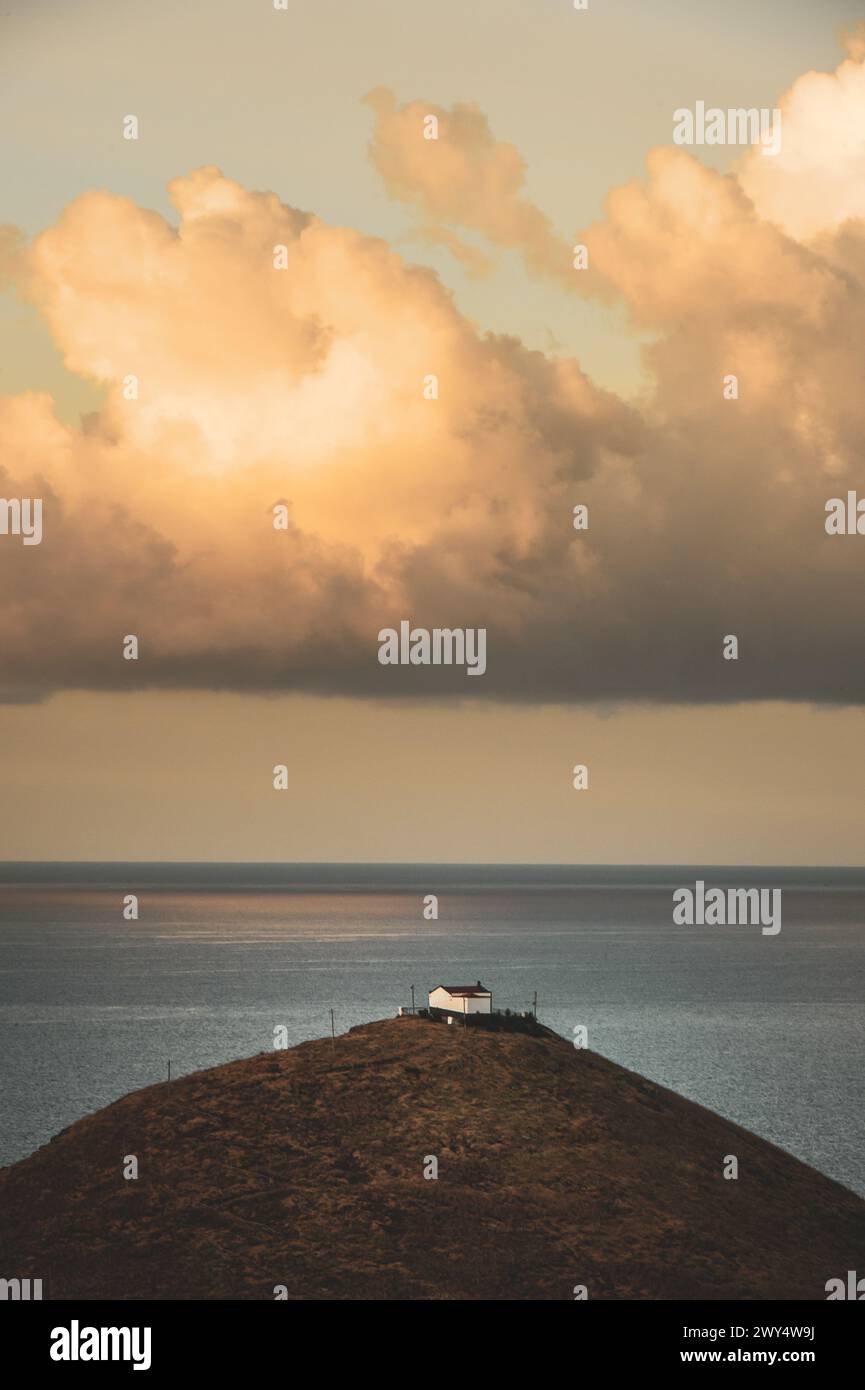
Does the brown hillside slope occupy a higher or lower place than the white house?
lower

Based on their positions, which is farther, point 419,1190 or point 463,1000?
point 463,1000

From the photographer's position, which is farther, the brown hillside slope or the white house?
the white house

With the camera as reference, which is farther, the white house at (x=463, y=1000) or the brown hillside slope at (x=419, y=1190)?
the white house at (x=463, y=1000)
